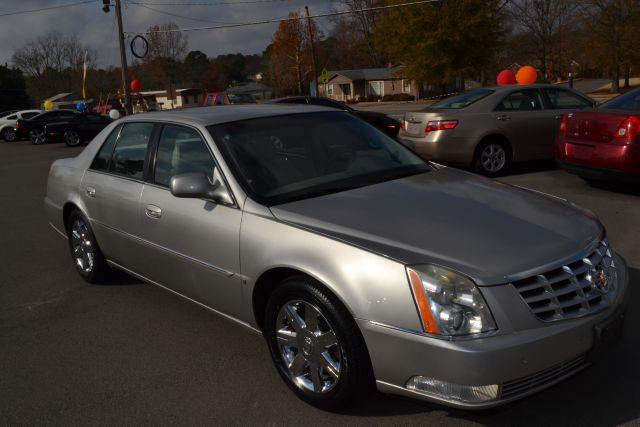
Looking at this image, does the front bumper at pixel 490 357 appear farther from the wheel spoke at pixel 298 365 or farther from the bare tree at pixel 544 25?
the bare tree at pixel 544 25

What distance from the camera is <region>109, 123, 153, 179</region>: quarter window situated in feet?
14.7

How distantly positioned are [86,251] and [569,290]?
409 centimetres

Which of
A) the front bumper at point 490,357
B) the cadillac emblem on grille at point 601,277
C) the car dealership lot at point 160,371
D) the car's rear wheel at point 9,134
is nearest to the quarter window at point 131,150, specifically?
the car dealership lot at point 160,371

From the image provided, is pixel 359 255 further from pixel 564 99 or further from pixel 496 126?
pixel 564 99

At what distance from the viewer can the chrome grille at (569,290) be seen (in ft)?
8.73

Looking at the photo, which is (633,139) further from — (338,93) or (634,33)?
(338,93)

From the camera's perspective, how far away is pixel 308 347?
3.16 metres

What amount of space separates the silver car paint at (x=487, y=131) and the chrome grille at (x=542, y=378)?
6.96 meters

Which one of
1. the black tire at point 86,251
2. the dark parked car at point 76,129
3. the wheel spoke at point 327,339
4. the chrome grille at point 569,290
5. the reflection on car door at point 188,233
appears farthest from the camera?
the dark parked car at point 76,129

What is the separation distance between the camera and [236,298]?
3529 mm

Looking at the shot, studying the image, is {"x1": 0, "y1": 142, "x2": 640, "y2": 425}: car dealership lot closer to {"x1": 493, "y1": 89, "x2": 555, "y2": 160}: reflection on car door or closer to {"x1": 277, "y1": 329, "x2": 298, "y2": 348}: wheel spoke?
{"x1": 277, "y1": 329, "x2": 298, "y2": 348}: wheel spoke

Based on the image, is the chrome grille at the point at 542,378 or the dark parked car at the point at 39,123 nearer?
the chrome grille at the point at 542,378

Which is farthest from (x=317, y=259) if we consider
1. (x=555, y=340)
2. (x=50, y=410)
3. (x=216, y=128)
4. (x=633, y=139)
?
(x=633, y=139)

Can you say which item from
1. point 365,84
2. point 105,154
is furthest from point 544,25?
point 105,154
